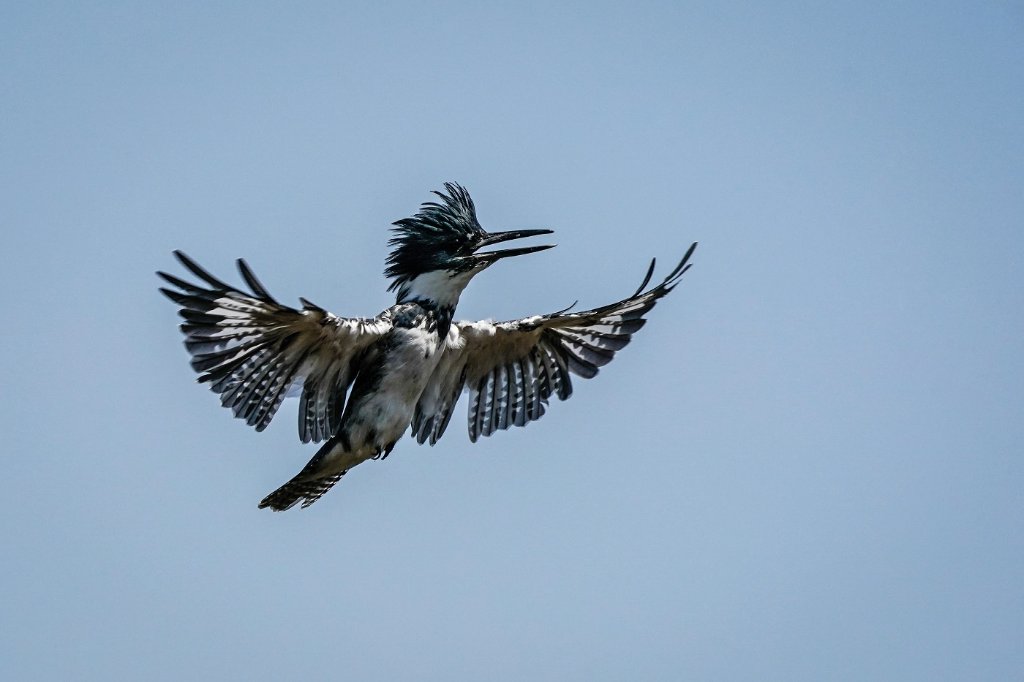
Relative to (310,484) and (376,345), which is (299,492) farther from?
(376,345)

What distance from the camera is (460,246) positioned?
9.24 m

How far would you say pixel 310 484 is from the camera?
904 centimetres

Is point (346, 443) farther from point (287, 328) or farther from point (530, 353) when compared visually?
point (530, 353)

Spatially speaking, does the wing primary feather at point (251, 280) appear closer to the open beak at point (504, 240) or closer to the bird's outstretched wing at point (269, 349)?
the bird's outstretched wing at point (269, 349)

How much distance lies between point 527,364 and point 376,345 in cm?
174

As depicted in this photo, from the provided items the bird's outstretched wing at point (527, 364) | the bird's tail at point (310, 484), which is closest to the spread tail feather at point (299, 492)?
the bird's tail at point (310, 484)

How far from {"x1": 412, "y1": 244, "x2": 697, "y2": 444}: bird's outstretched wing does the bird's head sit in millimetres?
816

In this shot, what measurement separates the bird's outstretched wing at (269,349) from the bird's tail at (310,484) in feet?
0.80

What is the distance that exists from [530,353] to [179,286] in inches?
127

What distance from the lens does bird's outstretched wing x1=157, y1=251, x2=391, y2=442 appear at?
8070 mm

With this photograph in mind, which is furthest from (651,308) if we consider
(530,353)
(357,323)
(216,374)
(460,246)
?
(216,374)

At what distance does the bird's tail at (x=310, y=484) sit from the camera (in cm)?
Result: 887

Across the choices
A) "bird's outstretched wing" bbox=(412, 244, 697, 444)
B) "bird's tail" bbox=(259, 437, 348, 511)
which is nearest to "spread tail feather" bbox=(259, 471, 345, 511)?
"bird's tail" bbox=(259, 437, 348, 511)

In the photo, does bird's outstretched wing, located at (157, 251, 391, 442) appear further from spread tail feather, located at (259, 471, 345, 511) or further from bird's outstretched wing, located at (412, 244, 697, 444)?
bird's outstretched wing, located at (412, 244, 697, 444)
